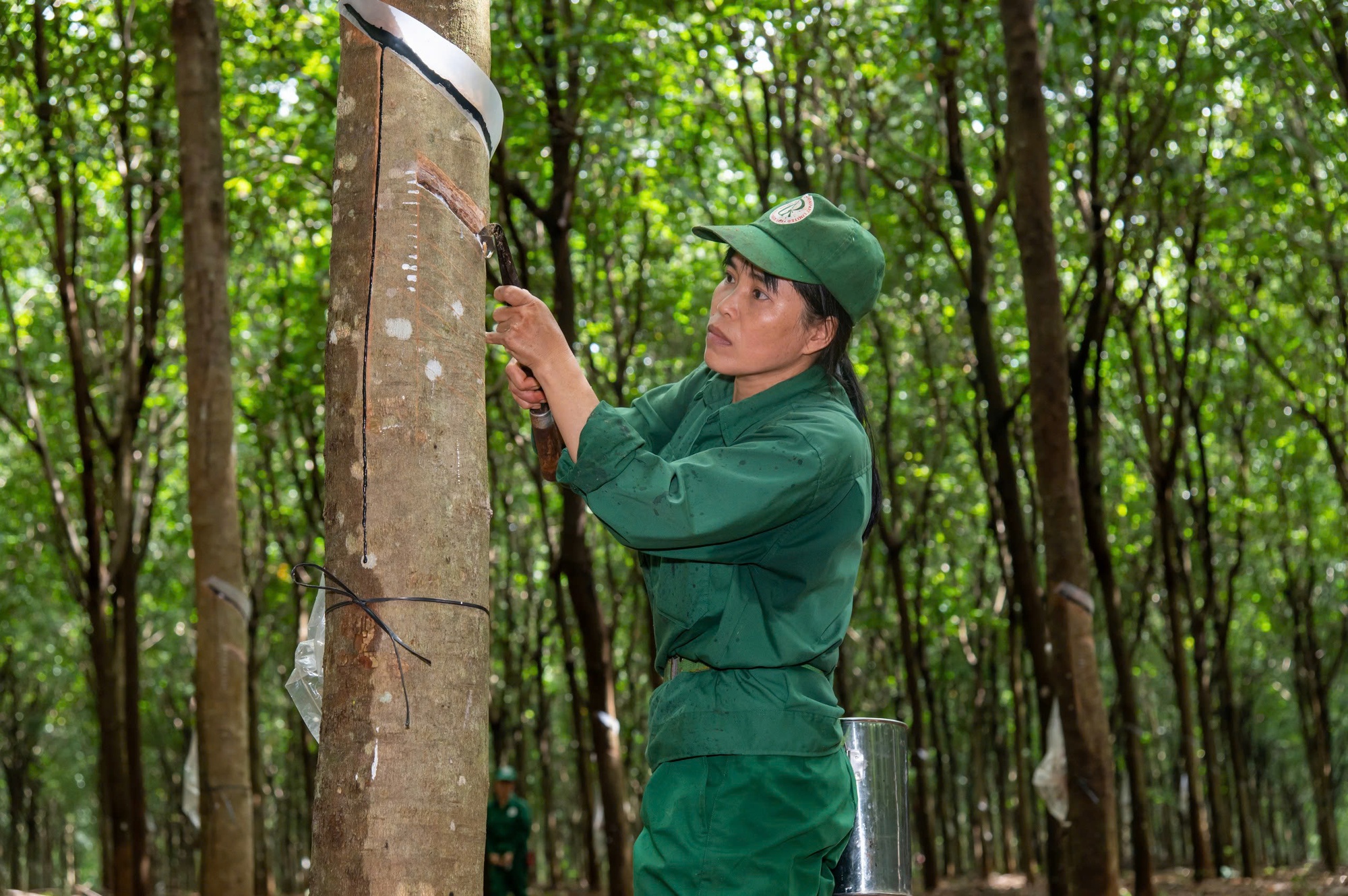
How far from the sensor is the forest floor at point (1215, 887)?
1377cm

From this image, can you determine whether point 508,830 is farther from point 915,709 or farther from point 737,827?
point 737,827

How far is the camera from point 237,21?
35.8 feet

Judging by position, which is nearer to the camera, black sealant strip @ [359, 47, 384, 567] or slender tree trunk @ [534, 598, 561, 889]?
black sealant strip @ [359, 47, 384, 567]

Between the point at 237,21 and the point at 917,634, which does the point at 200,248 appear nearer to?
the point at 237,21

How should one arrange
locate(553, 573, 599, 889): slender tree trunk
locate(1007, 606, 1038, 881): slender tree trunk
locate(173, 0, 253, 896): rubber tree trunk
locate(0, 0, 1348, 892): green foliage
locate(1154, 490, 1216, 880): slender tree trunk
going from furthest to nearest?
locate(553, 573, 599, 889): slender tree trunk, locate(1007, 606, 1038, 881): slender tree trunk, locate(1154, 490, 1216, 880): slender tree trunk, locate(0, 0, 1348, 892): green foliage, locate(173, 0, 253, 896): rubber tree trunk

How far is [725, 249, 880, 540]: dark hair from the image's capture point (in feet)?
8.64

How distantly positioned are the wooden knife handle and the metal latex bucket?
865 mm

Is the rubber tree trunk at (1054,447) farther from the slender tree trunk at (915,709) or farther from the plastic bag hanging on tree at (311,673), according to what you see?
the slender tree trunk at (915,709)

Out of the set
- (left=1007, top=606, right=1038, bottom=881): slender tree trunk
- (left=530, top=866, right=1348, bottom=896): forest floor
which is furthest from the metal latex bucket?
(left=1007, top=606, right=1038, bottom=881): slender tree trunk

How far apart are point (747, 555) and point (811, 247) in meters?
0.65

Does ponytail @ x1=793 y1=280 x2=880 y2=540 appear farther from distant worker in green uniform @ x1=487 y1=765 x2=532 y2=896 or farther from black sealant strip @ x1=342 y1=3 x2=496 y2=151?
distant worker in green uniform @ x1=487 y1=765 x2=532 y2=896

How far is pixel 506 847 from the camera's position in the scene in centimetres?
1418

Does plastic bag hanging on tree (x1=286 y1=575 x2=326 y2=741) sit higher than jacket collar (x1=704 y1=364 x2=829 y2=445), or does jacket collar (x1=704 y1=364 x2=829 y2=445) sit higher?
jacket collar (x1=704 y1=364 x2=829 y2=445)

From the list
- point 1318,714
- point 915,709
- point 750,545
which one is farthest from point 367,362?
point 1318,714
